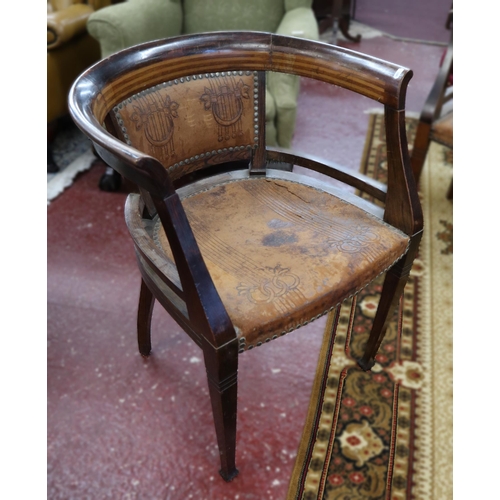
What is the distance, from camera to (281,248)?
3.63ft

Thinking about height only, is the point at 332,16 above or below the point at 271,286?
above

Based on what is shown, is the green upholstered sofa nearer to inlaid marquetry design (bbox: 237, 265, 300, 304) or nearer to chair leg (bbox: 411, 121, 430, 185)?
chair leg (bbox: 411, 121, 430, 185)

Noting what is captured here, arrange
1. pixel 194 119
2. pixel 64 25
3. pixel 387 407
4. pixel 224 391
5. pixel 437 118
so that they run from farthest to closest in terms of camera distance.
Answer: pixel 64 25, pixel 437 118, pixel 387 407, pixel 194 119, pixel 224 391

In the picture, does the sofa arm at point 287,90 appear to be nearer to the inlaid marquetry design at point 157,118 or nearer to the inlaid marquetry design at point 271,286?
the inlaid marquetry design at point 157,118

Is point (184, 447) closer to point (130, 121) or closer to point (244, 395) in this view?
point (244, 395)

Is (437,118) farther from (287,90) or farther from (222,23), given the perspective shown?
(222,23)

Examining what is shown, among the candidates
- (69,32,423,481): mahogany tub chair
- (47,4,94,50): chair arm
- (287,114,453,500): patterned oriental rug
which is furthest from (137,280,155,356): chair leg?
(47,4,94,50): chair arm

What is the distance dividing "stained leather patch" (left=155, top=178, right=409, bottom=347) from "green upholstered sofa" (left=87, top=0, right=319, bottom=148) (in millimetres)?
786

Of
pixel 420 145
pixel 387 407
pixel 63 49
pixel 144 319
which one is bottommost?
pixel 387 407

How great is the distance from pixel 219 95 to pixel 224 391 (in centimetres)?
73

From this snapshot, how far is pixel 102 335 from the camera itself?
63.2 inches

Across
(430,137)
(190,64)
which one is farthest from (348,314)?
(190,64)

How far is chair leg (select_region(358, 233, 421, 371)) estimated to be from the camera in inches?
48.6

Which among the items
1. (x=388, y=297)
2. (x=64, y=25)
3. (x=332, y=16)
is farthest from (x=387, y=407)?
(x=332, y=16)
